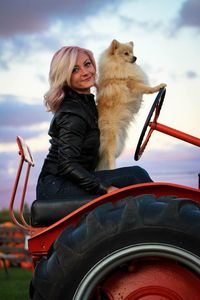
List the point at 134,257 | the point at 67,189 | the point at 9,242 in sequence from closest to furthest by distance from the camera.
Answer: the point at 134,257 < the point at 67,189 < the point at 9,242

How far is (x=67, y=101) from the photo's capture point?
3.79 metres

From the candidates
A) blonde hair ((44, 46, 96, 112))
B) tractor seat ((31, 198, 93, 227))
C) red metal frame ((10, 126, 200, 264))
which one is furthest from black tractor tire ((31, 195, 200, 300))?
blonde hair ((44, 46, 96, 112))

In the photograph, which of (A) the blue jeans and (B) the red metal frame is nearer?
(B) the red metal frame

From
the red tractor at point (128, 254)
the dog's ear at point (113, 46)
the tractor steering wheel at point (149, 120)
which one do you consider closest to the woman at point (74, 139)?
the tractor steering wheel at point (149, 120)

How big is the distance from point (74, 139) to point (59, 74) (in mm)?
587

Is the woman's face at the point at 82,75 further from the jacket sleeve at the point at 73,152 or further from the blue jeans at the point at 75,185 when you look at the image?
the blue jeans at the point at 75,185

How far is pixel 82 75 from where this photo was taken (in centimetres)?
393

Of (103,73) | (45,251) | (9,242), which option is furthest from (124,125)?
(9,242)

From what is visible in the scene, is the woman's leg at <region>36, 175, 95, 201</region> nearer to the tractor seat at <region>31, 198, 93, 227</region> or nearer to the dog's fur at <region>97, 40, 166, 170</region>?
the tractor seat at <region>31, 198, 93, 227</region>

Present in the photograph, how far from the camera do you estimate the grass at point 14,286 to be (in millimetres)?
7959

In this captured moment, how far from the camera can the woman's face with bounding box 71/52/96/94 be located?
12.9 feet

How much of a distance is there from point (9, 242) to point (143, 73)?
8.73m

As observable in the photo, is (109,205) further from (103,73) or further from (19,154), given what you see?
(103,73)

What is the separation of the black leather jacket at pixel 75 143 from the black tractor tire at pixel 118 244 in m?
0.55
